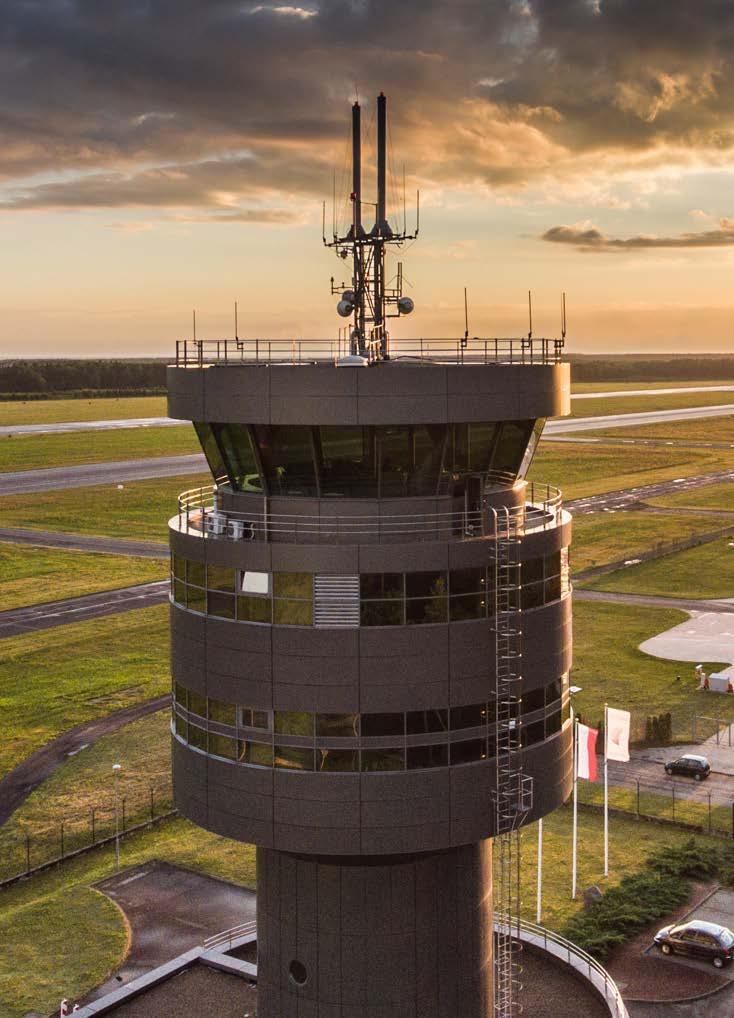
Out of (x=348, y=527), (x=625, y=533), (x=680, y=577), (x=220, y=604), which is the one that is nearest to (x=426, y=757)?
(x=348, y=527)

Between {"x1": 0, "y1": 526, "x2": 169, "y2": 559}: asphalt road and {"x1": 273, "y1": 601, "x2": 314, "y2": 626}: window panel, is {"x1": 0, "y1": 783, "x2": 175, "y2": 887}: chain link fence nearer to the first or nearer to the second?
{"x1": 273, "y1": 601, "x2": 314, "y2": 626}: window panel

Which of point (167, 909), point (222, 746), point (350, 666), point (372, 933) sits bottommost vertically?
point (167, 909)

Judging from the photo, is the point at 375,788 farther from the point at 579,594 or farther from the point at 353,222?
the point at 579,594

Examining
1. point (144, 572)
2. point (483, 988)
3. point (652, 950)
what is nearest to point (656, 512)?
point (144, 572)

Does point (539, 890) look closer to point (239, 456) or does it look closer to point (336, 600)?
point (336, 600)

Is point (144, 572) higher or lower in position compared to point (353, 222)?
lower

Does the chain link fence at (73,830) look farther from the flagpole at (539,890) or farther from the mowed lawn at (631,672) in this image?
the mowed lawn at (631,672)
